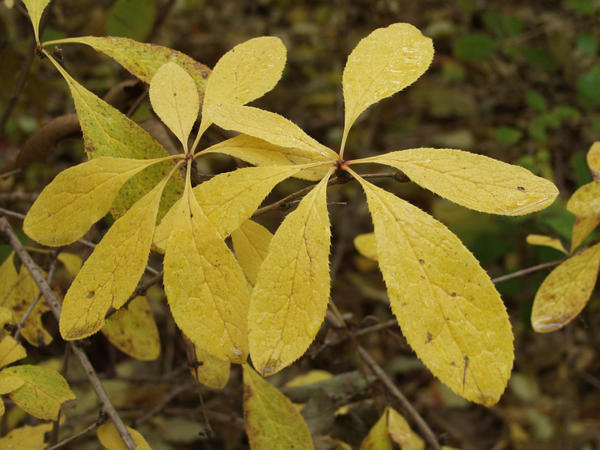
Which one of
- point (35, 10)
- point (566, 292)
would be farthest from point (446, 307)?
point (35, 10)

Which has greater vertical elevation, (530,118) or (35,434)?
(35,434)

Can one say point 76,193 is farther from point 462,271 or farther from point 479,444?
point 479,444

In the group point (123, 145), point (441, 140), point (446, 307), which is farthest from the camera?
point (441, 140)

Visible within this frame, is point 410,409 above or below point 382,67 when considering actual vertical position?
below

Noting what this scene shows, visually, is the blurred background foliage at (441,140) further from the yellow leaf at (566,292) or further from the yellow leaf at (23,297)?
the yellow leaf at (566,292)

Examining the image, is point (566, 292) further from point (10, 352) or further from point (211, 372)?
point (10, 352)

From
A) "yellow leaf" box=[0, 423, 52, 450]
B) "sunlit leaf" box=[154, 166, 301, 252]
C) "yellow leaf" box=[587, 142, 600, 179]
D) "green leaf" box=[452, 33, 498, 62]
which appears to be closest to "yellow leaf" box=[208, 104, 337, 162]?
"sunlit leaf" box=[154, 166, 301, 252]

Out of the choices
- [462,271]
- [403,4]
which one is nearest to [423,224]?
[462,271]
